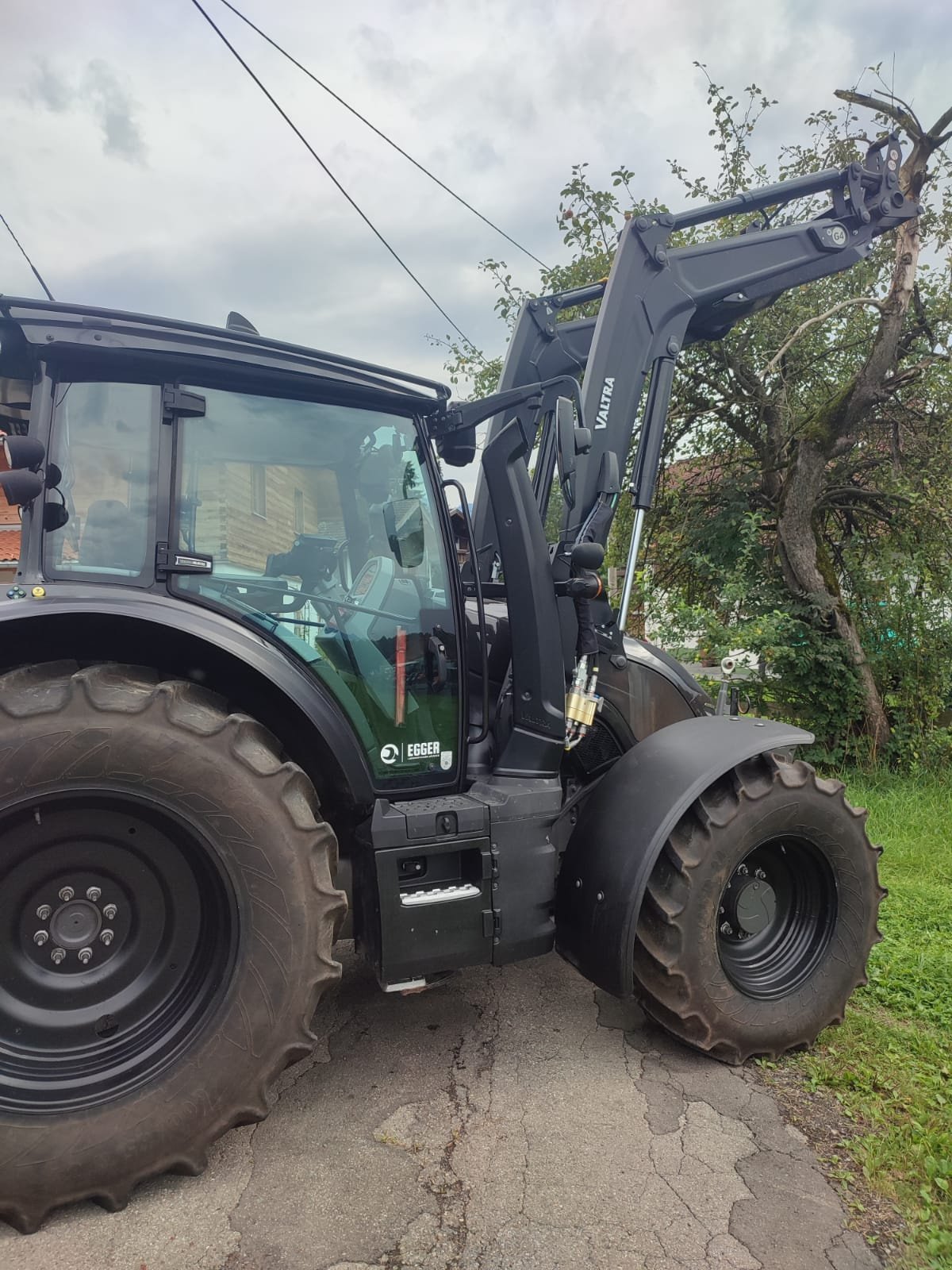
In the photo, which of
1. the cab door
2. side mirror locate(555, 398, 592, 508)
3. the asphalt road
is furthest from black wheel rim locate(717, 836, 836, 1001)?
side mirror locate(555, 398, 592, 508)

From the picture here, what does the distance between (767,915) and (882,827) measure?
3.15 m

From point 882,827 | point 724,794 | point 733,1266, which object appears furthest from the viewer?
point 882,827

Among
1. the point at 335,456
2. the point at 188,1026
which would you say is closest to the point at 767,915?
the point at 188,1026

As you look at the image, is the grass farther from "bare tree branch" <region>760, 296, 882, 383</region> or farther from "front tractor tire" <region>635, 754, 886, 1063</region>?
"bare tree branch" <region>760, 296, 882, 383</region>

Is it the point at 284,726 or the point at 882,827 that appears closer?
the point at 284,726

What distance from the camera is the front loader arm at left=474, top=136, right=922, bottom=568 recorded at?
3.57 metres

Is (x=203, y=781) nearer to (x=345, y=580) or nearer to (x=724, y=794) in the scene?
(x=345, y=580)

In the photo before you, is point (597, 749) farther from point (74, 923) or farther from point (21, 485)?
point (21, 485)

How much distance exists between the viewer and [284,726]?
9.28 ft

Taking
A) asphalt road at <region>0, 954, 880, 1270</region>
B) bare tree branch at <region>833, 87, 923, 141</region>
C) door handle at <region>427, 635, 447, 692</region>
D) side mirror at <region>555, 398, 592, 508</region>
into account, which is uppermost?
bare tree branch at <region>833, 87, 923, 141</region>

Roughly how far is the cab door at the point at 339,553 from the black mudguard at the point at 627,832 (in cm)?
57

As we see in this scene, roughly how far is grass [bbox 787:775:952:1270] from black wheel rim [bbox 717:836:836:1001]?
0.95 feet

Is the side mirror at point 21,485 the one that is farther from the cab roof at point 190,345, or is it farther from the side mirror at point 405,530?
the side mirror at point 405,530

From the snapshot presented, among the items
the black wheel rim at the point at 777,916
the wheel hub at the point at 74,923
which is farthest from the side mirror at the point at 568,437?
the wheel hub at the point at 74,923
